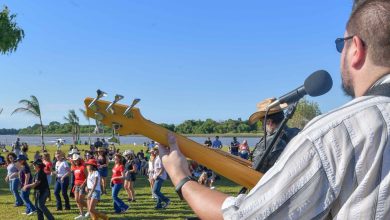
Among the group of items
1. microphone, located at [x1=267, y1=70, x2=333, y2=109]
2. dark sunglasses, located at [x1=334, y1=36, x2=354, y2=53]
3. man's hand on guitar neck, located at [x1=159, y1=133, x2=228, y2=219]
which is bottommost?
man's hand on guitar neck, located at [x1=159, y1=133, x2=228, y2=219]

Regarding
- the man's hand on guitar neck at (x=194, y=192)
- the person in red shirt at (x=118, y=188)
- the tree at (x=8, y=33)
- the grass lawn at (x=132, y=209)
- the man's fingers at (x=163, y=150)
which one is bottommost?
the grass lawn at (x=132, y=209)

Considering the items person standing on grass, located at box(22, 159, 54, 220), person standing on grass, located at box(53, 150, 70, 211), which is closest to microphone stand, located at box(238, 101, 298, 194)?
person standing on grass, located at box(22, 159, 54, 220)

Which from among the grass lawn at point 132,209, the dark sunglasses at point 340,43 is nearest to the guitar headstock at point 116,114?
the dark sunglasses at point 340,43

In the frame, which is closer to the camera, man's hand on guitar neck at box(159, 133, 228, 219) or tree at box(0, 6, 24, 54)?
man's hand on guitar neck at box(159, 133, 228, 219)

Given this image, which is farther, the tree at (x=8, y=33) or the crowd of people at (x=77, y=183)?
the tree at (x=8, y=33)

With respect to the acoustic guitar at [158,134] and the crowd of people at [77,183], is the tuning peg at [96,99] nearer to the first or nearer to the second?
the acoustic guitar at [158,134]

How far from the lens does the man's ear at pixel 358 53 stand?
4.72ft

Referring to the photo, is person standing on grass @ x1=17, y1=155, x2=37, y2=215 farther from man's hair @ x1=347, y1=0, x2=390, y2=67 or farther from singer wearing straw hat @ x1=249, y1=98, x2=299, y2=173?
man's hair @ x1=347, y1=0, x2=390, y2=67

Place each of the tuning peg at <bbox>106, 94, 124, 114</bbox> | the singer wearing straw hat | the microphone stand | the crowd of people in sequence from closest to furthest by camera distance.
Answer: the tuning peg at <bbox>106, 94, 124, 114</bbox>, the microphone stand, the singer wearing straw hat, the crowd of people

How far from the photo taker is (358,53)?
1452 mm

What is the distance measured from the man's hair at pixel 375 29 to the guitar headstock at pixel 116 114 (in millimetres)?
1340

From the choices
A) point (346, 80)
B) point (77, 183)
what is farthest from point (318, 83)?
point (77, 183)

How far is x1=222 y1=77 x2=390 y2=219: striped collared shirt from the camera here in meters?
1.25

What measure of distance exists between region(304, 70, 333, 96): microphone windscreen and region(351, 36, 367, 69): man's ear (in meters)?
1.01
